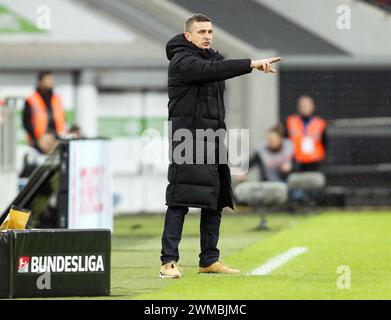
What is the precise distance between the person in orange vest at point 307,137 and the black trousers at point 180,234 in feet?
37.5

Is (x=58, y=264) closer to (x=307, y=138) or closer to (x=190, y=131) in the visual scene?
(x=190, y=131)

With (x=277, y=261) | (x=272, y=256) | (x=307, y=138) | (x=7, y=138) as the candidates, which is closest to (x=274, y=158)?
(x=307, y=138)

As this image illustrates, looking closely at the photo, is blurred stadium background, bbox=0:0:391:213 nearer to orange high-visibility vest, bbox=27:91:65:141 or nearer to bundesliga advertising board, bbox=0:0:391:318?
bundesliga advertising board, bbox=0:0:391:318

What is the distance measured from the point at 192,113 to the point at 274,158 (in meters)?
10.9

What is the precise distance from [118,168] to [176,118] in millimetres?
13790

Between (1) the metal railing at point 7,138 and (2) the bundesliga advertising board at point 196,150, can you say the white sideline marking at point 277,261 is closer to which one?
(2) the bundesliga advertising board at point 196,150

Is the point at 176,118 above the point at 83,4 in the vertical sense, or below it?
below

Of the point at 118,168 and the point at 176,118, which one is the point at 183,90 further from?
the point at 118,168

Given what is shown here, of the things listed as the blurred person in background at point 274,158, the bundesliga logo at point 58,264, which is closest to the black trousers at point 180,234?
the bundesliga logo at point 58,264

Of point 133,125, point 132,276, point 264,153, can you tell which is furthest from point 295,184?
point 132,276

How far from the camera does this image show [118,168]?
2469cm

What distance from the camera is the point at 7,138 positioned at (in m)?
18.5

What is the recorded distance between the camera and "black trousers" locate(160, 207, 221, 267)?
11.0 meters

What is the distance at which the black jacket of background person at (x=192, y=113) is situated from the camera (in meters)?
10.9
